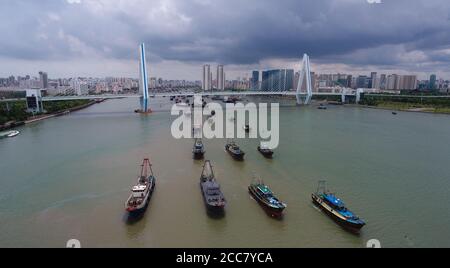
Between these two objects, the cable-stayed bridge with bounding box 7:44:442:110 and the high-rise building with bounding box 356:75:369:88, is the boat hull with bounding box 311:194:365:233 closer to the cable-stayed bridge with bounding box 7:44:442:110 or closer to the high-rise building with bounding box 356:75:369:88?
the cable-stayed bridge with bounding box 7:44:442:110

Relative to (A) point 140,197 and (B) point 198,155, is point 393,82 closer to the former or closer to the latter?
(B) point 198,155

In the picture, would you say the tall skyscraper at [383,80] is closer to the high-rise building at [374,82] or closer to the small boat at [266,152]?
the high-rise building at [374,82]

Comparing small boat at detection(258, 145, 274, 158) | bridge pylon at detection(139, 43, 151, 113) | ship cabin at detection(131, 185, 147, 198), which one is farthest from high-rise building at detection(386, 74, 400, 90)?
ship cabin at detection(131, 185, 147, 198)

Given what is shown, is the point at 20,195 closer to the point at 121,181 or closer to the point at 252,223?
the point at 121,181

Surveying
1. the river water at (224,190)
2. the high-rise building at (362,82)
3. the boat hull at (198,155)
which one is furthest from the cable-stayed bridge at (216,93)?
the high-rise building at (362,82)
